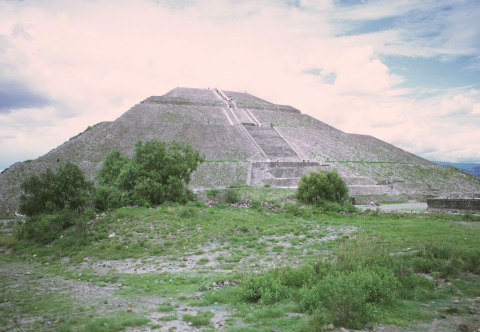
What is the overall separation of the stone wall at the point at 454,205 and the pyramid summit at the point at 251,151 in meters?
12.6

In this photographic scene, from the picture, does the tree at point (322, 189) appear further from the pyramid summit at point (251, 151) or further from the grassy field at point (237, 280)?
the pyramid summit at point (251, 151)

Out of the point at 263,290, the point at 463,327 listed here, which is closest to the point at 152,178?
the point at 263,290

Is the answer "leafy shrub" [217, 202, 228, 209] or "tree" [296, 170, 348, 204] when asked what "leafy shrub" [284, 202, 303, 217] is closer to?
"tree" [296, 170, 348, 204]

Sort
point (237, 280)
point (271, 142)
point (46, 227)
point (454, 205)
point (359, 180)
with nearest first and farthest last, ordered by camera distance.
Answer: point (237, 280) < point (46, 227) < point (454, 205) < point (359, 180) < point (271, 142)

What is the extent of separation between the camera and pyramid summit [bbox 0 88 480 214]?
36.6m

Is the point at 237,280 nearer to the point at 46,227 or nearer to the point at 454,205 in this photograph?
the point at 46,227

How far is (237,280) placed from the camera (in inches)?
310

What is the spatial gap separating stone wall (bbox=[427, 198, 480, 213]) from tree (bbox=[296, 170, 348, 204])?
216 inches

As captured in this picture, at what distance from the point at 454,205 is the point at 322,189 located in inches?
309

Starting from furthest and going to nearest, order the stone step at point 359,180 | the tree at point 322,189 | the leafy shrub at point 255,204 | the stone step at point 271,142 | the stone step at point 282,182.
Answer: the stone step at point 271,142, the stone step at point 359,180, the stone step at point 282,182, the tree at point 322,189, the leafy shrub at point 255,204

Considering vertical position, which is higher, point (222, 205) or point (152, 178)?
point (152, 178)

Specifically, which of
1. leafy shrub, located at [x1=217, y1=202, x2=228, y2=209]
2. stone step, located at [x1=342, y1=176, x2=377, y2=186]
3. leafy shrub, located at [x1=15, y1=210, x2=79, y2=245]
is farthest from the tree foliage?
stone step, located at [x1=342, y1=176, x2=377, y2=186]

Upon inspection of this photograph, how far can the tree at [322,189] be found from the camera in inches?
843

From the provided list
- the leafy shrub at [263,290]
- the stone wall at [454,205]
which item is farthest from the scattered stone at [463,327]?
the stone wall at [454,205]
